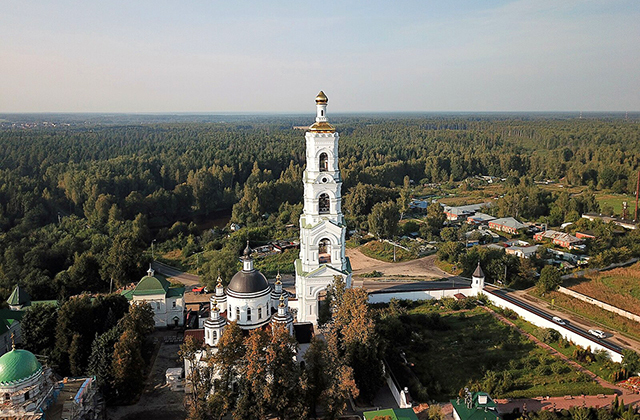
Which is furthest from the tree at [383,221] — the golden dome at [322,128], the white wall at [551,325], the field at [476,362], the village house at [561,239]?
the golden dome at [322,128]

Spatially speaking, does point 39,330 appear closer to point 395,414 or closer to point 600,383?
point 395,414

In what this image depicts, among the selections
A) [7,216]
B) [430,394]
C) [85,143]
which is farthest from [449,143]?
[430,394]

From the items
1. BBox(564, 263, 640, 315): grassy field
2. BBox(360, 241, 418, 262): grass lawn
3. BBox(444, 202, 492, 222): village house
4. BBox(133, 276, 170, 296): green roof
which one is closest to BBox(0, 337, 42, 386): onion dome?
BBox(133, 276, 170, 296): green roof

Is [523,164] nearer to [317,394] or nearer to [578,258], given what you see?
[578,258]

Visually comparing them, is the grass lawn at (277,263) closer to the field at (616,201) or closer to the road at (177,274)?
the road at (177,274)

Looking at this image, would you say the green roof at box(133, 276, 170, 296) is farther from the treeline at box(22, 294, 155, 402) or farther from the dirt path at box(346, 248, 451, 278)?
the dirt path at box(346, 248, 451, 278)

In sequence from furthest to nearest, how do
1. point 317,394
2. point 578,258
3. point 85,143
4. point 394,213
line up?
1. point 85,143
2. point 394,213
3. point 578,258
4. point 317,394
